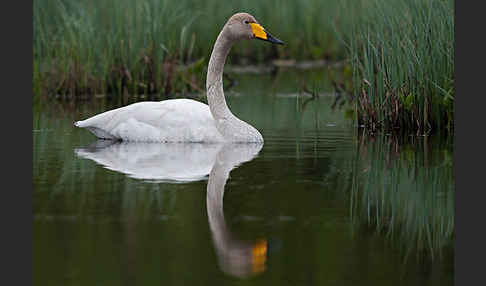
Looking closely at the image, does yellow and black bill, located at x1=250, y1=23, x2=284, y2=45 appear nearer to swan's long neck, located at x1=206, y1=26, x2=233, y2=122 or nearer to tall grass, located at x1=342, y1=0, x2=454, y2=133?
swan's long neck, located at x1=206, y1=26, x2=233, y2=122

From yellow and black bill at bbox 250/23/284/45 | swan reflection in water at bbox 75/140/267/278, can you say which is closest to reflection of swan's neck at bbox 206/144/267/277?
swan reflection in water at bbox 75/140/267/278

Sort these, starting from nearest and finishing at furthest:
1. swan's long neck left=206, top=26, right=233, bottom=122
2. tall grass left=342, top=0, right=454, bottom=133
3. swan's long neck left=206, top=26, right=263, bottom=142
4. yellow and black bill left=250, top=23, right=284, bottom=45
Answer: tall grass left=342, top=0, right=454, bottom=133 → swan's long neck left=206, top=26, right=263, bottom=142 → yellow and black bill left=250, top=23, right=284, bottom=45 → swan's long neck left=206, top=26, right=233, bottom=122

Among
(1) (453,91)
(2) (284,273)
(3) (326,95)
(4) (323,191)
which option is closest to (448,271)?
(2) (284,273)

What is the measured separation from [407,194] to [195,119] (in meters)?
3.72

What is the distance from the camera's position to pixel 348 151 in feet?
29.8

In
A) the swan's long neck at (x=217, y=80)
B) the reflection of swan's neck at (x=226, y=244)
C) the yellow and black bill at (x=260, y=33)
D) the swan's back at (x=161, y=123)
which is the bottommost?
the reflection of swan's neck at (x=226, y=244)

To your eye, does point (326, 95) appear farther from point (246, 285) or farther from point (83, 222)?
point (246, 285)

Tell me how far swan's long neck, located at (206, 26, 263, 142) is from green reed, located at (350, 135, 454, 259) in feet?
4.29

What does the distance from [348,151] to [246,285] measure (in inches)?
188

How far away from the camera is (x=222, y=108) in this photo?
397 inches

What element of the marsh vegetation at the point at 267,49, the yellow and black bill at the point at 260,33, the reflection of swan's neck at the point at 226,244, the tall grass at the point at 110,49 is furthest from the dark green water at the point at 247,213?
the tall grass at the point at 110,49

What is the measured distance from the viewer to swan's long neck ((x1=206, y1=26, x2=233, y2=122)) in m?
10.1

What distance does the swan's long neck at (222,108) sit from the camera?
9.85 metres

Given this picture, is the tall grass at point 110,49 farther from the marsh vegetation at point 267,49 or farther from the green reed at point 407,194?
the green reed at point 407,194
